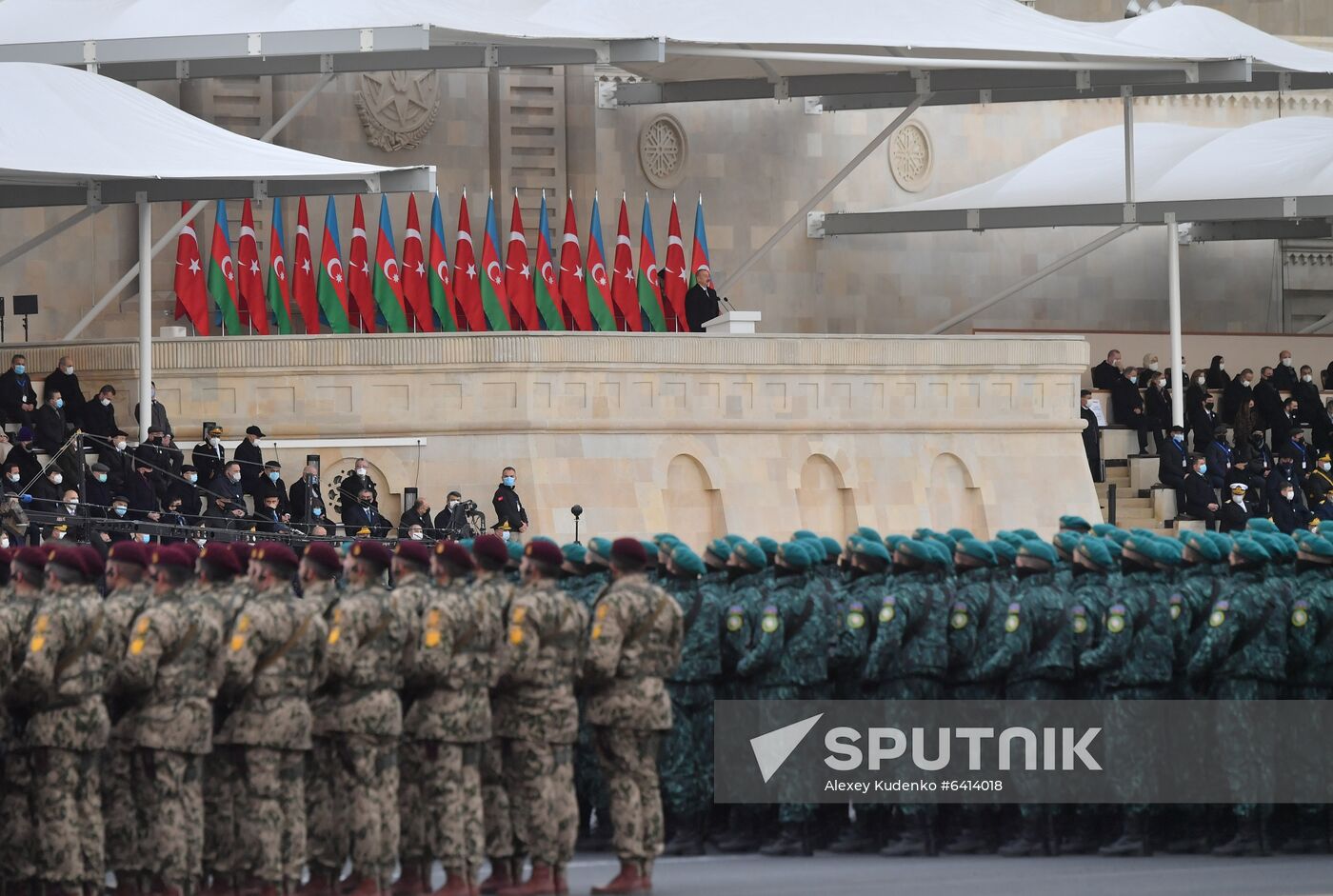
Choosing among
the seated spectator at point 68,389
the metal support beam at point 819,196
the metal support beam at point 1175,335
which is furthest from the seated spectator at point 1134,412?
the seated spectator at point 68,389

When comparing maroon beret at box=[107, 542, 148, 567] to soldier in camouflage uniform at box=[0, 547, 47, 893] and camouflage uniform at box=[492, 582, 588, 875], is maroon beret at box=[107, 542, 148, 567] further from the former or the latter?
camouflage uniform at box=[492, 582, 588, 875]

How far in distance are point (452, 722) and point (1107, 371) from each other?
79.5 feet

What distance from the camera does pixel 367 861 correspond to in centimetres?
1252

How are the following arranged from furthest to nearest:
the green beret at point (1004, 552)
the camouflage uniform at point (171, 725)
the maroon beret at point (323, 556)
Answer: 1. the green beret at point (1004, 552)
2. the maroon beret at point (323, 556)
3. the camouflage uniform at point (171, 725)

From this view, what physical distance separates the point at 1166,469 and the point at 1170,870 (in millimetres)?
18835

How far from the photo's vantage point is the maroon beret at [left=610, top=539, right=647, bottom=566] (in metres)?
13.5

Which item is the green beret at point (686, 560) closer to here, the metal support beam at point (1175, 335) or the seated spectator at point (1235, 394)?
the metal support beam at point (1175, 335)

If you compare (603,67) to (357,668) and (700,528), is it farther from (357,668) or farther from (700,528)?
(357,668)

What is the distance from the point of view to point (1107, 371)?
3575 centimetres

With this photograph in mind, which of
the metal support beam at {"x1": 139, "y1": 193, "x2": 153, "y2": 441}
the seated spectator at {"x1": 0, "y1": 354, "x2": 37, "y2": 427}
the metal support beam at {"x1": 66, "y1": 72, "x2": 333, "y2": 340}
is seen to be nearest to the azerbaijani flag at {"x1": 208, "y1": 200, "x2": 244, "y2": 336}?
the metal support beam at {"x1": 66, "y1": 72, "x2": 333, "y2": 340}

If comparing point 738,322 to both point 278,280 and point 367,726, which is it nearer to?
point 278,280

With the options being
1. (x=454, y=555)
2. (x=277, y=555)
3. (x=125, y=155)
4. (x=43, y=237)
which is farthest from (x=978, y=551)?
(x=43, y=237)

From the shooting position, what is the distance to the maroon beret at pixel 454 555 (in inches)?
514

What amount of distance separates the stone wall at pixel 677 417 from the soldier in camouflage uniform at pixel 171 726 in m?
17.4
